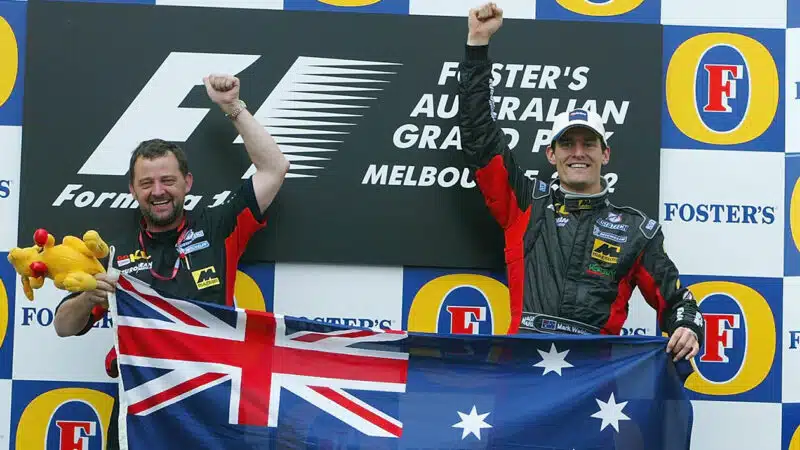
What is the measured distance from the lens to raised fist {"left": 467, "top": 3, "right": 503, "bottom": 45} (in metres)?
3.43

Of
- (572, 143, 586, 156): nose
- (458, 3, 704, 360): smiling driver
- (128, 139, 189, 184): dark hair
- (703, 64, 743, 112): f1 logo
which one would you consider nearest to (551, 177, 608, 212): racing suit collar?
(458, 3, 704, 360): smiling driver

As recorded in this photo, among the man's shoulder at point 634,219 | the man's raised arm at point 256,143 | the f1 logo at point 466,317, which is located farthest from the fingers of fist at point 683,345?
the man's raised arm at point 256,143

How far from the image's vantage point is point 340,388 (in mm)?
3172

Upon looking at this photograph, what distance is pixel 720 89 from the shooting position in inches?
150

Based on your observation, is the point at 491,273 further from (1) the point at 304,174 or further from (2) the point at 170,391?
(2) the point at 170,391

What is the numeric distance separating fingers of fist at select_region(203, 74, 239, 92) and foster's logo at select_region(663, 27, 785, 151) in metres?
1.67

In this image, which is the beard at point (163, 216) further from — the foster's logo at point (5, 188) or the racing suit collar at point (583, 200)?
the racing suit collar at point (583, 200)

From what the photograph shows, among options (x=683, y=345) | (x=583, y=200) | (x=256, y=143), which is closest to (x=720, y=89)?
(x=583, y=200)

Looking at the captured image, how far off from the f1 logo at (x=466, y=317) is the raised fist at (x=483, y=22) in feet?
3.32

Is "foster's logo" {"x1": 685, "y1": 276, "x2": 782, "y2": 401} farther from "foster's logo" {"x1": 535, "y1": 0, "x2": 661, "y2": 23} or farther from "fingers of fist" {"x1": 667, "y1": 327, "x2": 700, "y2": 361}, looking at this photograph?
"foster's logo" {"x1": 535, "y1": 0, "x2": 661, "y2": 23}

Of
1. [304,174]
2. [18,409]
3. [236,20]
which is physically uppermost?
[236,20]

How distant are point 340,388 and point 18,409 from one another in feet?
4.50

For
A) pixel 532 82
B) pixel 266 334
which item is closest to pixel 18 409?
pixel 266 334

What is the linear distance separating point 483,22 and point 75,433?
2174 mm
